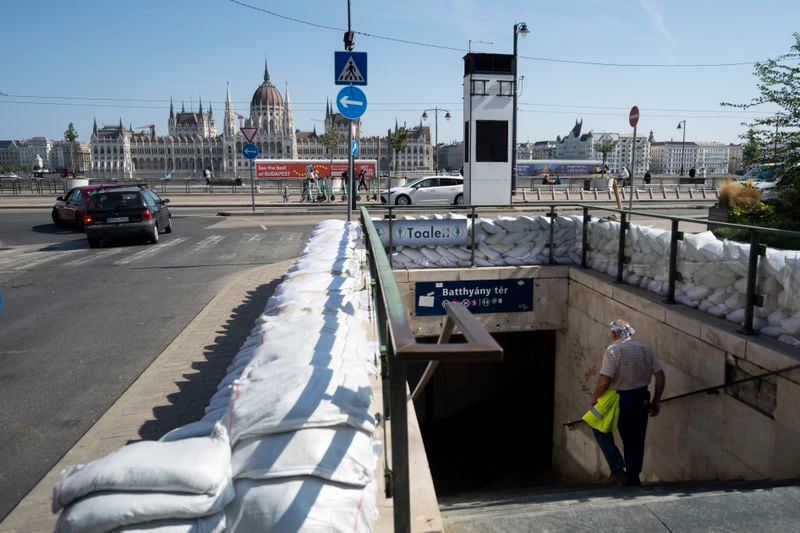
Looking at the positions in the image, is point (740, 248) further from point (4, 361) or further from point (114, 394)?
point (4, 361)

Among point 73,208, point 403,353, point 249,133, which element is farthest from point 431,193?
point 403,353

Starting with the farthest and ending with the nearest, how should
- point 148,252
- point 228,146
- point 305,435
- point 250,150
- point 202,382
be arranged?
point 228,146 → point 250,150 → point 148,252 → point 202,382 → point 305,435

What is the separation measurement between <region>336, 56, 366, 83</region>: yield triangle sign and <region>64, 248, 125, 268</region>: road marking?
682cm

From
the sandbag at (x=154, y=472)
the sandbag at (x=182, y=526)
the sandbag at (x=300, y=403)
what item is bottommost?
the sandbag at (x=182, y=526)

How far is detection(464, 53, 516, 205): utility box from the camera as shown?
22.0 m

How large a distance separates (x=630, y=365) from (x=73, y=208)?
1825cm

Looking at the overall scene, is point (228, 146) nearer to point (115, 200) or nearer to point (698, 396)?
point (115, 200)

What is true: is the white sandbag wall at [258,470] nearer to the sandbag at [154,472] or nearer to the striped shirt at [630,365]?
the sandbag at [154,472]

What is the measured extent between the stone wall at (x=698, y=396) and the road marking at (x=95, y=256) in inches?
393

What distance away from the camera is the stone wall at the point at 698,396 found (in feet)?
15.5

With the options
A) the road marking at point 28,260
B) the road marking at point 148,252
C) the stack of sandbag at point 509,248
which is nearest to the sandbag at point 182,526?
the stack of sandbag at point 509,248

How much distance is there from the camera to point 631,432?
17.7 feet

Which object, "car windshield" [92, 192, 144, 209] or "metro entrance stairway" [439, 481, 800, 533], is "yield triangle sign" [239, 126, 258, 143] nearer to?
"car windshield" [92, 192, 144, 209]

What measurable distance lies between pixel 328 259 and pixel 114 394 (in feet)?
7.81
